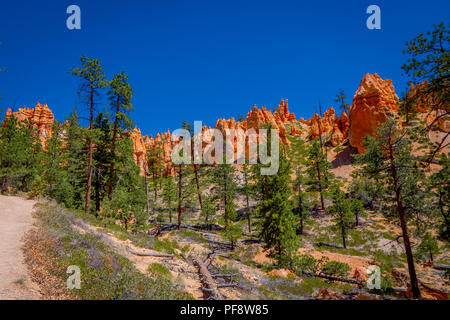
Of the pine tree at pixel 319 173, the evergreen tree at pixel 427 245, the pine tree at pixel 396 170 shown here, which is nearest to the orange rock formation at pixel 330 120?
the pine tree at pixel 319 173

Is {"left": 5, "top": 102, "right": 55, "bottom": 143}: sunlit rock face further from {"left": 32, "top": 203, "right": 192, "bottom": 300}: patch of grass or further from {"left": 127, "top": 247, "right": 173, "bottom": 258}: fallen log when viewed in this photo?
{"left": 32, "top": 203, "right": 192, "bottom": 300}: patch of grass

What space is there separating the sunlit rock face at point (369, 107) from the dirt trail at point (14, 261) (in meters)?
55.6

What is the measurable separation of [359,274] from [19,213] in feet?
73.9

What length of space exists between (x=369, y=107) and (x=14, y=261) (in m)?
60.4

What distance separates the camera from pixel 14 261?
20.8 ft

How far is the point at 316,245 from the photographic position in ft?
79.5

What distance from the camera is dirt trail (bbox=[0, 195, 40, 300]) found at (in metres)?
4.99

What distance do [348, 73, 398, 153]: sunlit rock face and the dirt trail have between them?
55553mm

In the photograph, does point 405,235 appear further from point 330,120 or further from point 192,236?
point 330,120

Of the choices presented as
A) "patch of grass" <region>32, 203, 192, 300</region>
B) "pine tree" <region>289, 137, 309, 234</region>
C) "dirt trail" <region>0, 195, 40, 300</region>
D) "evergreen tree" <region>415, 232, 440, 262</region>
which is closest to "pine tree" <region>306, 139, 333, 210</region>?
"pine tree" <region>289, 137, 309, 234</region>

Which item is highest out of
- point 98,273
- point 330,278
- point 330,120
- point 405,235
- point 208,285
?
point 330,120

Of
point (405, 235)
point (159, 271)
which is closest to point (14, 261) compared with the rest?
point (159, 271)
